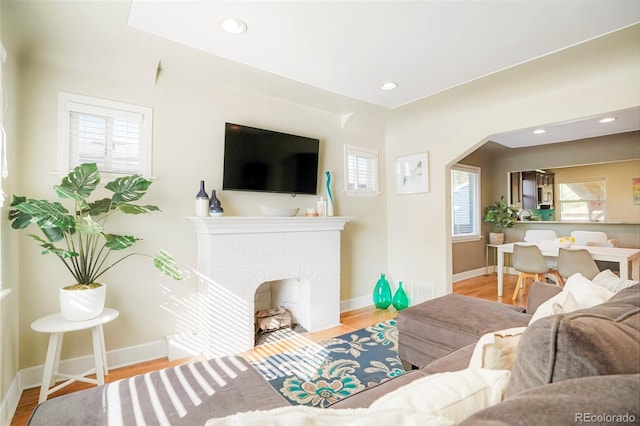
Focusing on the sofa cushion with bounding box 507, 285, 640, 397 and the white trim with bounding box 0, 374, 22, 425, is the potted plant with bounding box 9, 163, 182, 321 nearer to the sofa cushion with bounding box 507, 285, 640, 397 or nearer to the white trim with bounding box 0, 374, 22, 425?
the white trim with bounding box 0, 374, 22, 425

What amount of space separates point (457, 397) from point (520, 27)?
7.42 feet

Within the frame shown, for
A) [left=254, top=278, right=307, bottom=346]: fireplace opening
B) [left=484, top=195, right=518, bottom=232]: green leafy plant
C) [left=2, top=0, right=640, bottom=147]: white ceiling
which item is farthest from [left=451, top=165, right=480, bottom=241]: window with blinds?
[left=254, top=278, right=307, bottom=346]: fireplace opening

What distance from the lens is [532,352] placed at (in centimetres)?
66

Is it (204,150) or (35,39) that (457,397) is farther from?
(35,39)

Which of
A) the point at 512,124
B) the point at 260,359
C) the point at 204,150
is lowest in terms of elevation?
the point at 260,359

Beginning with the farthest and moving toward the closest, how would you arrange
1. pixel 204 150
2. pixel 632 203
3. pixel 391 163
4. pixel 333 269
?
pixel 632 203
pixel 391 163
pixel 333 269
pixel 204 150

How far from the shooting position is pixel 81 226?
190 cm

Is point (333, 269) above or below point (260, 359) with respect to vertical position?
above

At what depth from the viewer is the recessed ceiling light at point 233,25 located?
1.89 m

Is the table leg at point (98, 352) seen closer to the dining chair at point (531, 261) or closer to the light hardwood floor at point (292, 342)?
the light hardwood floor at point (292, 342)

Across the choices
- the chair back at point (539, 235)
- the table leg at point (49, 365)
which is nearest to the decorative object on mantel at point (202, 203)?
the table leg at point (49, 365)

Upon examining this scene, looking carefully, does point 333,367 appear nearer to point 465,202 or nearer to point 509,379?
point 509,379

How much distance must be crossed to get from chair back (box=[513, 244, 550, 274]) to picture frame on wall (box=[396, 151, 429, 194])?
1.68 m

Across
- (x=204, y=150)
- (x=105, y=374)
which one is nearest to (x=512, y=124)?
(x=204, y=150)
